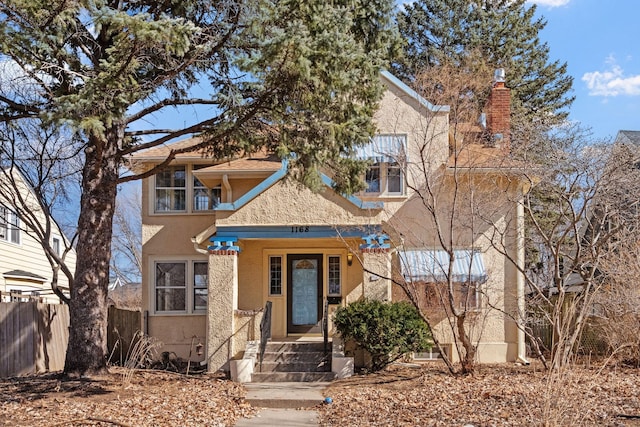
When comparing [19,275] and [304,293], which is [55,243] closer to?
[19,275]

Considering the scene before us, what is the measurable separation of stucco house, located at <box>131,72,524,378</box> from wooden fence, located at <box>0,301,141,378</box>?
123 centimetres

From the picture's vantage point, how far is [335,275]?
17516 mm

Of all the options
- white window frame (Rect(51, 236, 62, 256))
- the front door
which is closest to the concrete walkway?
the front door

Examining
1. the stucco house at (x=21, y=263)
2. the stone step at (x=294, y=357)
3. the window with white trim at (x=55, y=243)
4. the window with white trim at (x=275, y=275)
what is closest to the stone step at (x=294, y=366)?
the stone step at (x=294, y=357)

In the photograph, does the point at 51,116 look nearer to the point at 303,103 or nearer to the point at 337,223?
the point at 303,103

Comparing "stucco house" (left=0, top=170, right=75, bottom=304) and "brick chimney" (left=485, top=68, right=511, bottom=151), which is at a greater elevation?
"brick chimney" (left=485, top=68, right=511, bottom=151)

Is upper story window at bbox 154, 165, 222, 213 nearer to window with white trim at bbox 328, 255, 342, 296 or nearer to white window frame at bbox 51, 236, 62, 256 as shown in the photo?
window with white trim at bbox 328, 255, 342, 296

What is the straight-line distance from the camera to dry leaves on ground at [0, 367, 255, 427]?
30.9 ft

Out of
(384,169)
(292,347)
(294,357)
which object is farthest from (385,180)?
(294,357)

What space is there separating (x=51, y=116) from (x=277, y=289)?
9486mm

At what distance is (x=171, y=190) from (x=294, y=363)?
6565 millimetres

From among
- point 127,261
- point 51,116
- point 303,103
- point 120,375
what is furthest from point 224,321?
point 127,261

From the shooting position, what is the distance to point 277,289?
57.6 feet

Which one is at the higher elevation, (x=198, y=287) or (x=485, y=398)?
(x=198, y=287)
